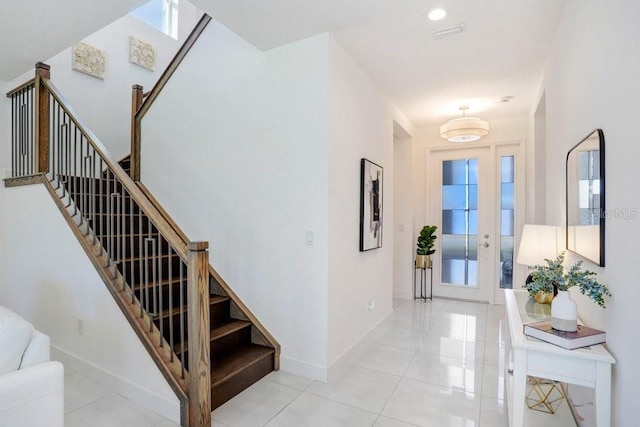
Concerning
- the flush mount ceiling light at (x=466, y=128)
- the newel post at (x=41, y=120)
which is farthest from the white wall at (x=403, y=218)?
the newel post at (x=41, y=120)

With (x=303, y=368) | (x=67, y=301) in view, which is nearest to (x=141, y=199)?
(x=67, y=301)

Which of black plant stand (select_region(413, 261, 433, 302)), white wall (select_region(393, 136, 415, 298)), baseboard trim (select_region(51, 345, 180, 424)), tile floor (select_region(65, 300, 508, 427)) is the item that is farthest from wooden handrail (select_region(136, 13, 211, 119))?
black plant stand (select_region(413, 261, 433, 302))

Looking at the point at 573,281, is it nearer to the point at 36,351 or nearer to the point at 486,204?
the point at 36,351

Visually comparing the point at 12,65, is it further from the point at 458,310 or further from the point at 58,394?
the point at 458,310

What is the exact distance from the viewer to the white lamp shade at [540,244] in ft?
8.16

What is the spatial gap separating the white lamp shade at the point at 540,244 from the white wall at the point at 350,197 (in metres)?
1.40

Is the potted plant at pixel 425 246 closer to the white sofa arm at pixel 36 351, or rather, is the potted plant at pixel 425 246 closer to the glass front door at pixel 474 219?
the glass front door at pixel 474 219

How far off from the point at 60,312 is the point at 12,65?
244 cm

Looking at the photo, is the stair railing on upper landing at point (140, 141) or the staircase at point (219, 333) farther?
the stair railing on upper landing at point (140, 141)

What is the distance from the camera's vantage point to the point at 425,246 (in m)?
5.22

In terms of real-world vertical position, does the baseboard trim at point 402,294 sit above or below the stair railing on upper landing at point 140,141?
below

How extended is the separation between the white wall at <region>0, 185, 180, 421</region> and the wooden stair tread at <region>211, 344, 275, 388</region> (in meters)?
0.34

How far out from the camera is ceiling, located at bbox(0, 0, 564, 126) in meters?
2.38

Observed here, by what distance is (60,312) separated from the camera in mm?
2926
